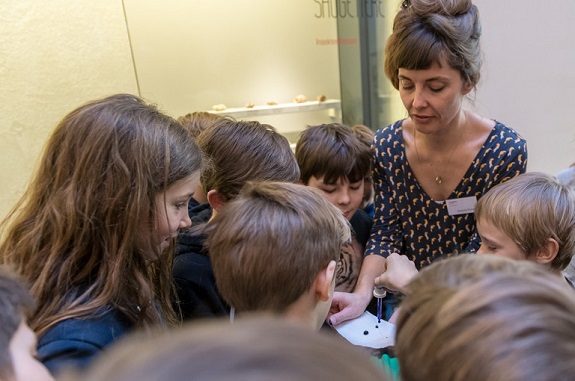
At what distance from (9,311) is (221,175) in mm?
697

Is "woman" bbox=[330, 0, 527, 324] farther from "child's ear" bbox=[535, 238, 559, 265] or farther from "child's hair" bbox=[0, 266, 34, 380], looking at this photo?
"child's hair" bbox=[0, 266, 34, 380]

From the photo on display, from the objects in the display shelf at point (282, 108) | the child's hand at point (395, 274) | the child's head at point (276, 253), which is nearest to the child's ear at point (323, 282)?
the child's head at point (276, 253)

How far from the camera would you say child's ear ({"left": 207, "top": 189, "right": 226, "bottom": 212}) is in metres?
1.22

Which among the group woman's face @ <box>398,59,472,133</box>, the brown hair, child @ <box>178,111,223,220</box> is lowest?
child @ <box>178,111,223,220</box>

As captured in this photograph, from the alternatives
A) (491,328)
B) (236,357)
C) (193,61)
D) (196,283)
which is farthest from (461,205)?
(193,61)

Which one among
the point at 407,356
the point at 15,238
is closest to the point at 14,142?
the point at 15,238

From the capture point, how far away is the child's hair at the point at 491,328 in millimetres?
452

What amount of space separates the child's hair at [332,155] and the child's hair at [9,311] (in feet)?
3.49

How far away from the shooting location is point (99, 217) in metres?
0.86

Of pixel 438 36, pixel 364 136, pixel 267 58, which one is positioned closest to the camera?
pixel 438 36

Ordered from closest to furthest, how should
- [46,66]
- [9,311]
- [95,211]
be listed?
[9,311] < [95,211] < [46,66]

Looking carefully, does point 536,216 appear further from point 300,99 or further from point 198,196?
point 300,99

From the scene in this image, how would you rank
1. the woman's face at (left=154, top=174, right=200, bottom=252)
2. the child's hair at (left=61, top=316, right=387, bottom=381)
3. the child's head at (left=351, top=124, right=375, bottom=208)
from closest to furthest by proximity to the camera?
1. the child's hair at (left=61, top=316, right=387, bottom=381)
2. the woman's face at (left=154, top=174, right=200, bottom=252)
3. the child's head at (left=351, top=124, right=375, bottom=208)

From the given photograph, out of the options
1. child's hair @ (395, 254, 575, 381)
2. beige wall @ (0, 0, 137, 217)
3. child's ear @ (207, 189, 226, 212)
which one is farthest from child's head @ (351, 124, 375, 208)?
beige wall @ (0, 0, 137, 217)
